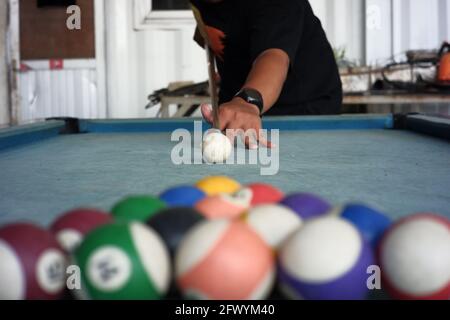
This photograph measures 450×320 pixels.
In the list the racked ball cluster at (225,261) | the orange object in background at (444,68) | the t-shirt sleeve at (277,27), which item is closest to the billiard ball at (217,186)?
the racked ball cluster at (225,261)

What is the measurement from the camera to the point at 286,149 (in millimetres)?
1771

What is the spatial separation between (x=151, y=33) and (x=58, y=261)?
471cm

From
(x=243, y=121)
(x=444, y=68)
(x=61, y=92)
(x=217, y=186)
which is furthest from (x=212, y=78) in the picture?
(x=61, y=92)

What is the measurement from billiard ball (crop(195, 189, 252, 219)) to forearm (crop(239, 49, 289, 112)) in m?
1.07

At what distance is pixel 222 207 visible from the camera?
0.75 metres

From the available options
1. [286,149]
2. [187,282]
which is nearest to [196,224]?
[187,282]

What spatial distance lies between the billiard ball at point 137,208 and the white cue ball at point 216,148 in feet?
2.32

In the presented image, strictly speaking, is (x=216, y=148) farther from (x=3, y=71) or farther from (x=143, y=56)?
(x=3, y=71)

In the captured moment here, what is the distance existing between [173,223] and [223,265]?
114 mm

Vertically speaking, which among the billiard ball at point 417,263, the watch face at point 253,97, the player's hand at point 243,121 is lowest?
the billiard ball at point 417,263

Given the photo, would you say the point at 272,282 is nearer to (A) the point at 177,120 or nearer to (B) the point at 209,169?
(B) the point at 209,169

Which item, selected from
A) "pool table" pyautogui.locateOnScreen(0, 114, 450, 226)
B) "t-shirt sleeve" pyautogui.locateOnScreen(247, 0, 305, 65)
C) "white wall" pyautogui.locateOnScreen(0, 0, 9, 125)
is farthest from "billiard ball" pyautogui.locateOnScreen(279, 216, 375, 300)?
"white wall" pyautogui.locateOnScreen(0, 0, 9, 125)

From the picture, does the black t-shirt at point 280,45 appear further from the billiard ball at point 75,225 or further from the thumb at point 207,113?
the billiard ball at point 75,225

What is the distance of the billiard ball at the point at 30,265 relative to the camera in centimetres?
56
